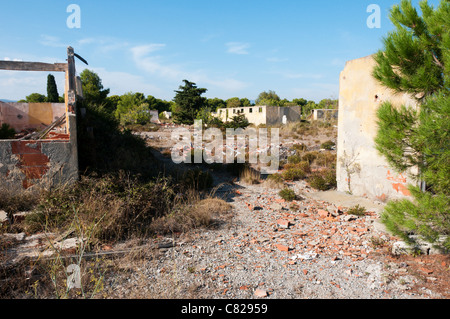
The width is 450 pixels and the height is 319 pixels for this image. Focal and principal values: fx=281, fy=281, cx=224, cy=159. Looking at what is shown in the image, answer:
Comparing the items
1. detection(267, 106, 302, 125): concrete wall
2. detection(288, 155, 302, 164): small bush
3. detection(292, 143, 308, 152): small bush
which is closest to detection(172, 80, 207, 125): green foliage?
detection(267, 106, 302, 125): concrete wall

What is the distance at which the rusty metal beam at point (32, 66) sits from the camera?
6.55 meters

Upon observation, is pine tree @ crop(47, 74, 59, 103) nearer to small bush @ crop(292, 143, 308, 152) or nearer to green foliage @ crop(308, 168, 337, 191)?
small bush @ crop(292, 143, 308, 152)

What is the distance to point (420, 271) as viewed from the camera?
3.71 m

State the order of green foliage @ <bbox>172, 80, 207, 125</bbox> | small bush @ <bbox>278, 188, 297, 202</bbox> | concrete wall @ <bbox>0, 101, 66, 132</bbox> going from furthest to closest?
green foliage @ <bbox>172, 80, 207, 125</bbox>, concrete wall @ <bbox>0, 101, 66, 132</bbox>, small bush @ <bbox>278, 188, 297, 202</bbox>

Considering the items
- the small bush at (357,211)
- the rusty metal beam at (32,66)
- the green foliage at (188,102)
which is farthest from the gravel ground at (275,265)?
the green foliage at (188,102)

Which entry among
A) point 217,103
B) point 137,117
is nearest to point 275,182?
point 137,117

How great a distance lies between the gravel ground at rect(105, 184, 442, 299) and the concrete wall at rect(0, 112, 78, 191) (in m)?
2.53

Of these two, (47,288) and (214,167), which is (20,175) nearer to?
(47,288)

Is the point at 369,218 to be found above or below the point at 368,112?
below

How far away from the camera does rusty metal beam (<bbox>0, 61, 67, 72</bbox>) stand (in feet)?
21.5

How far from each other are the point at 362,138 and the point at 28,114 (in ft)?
42.9

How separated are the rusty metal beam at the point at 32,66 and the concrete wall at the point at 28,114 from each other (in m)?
5.98

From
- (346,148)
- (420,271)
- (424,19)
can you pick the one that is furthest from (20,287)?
(346,148)

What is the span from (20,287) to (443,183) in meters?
5.15
